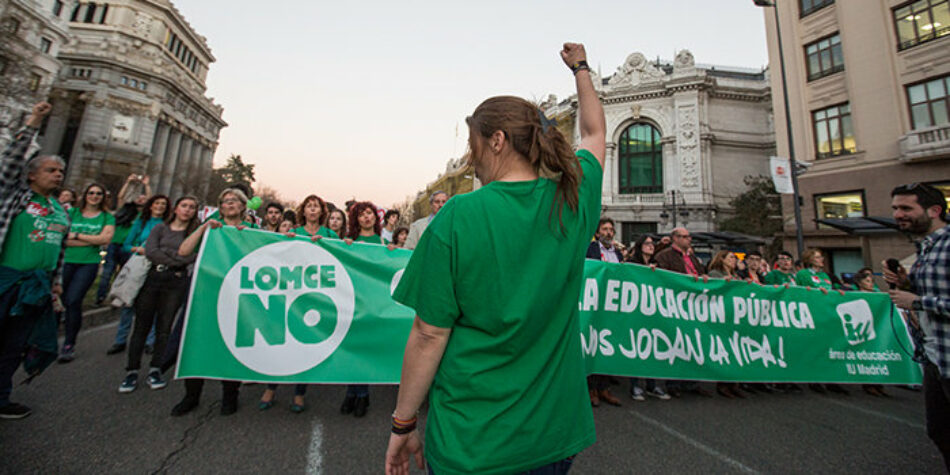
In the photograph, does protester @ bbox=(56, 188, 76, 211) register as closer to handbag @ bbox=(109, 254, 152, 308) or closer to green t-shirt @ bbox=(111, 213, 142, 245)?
green t-shirt @ bbox=(111, 213, 142, 245)

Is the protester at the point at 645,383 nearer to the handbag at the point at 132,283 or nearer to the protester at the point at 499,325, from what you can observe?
the protester at the point at 499,325

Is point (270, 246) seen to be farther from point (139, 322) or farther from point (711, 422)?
point (711, 422)

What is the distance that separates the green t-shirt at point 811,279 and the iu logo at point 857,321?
647 mm

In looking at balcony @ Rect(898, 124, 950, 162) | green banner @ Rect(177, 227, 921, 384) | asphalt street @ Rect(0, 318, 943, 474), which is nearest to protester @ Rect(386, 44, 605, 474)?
asphalt street @ Rect(0, 318, 943, 474)

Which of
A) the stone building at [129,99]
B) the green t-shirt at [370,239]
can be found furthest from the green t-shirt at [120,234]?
the stone building at [129,99]

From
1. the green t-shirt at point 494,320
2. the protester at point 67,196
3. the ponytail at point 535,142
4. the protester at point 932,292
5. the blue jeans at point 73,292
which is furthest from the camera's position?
the protester at point 67,196

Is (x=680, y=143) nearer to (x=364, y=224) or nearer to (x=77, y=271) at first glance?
(x=364, y=224)

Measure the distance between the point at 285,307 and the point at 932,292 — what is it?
5028 mm

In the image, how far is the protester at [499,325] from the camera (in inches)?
40.7

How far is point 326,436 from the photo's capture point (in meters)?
3.24

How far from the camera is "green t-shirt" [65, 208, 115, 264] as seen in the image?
4.71 meters

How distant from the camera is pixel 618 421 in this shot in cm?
393

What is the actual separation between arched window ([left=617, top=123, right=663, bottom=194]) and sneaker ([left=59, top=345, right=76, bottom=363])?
→ 32.4 meters

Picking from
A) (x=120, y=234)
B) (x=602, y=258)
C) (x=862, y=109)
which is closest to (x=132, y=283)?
(x=120, y=234)
